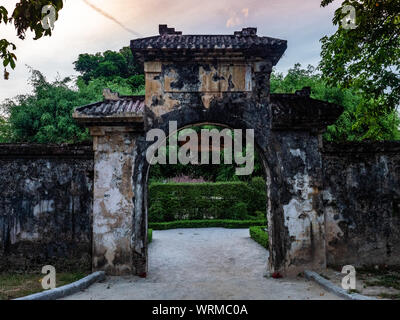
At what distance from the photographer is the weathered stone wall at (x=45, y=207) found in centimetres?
681

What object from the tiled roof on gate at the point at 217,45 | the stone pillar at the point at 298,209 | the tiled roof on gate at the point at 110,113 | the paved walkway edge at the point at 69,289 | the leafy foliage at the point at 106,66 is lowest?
the paved walkway edge at the point at 69,289

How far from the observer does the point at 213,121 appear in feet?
23.3

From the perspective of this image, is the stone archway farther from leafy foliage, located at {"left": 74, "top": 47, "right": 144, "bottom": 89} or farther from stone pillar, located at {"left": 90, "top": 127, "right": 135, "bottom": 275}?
leafy foliage, located at {"left": 74, "top": 47, "right": 144, "bottom": 89}

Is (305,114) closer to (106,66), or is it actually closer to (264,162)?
(264,162)

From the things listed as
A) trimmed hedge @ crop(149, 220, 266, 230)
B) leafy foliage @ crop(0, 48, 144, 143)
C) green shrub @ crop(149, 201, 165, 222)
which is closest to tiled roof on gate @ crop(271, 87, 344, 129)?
trimmed hedge @ crop(149, 220, 266, 230)

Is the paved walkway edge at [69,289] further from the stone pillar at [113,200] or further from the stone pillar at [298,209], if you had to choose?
the stone pillar at [298,209]

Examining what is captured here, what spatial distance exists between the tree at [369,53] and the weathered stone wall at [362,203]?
171 cm

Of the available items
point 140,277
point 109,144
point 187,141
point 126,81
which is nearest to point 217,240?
point 140,277

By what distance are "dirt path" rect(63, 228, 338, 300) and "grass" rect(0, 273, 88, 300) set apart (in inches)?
27.6

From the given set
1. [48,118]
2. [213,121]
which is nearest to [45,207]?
[213,121]

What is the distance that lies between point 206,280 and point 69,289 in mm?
2779

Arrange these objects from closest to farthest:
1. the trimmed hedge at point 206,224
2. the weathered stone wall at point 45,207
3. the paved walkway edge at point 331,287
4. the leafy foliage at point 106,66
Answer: the paved walkway edge at point 331,287 < the weathered stone wall at point 45,207 < the trimmed hedge at point 206,224 < the leafy foliage at point 106,66

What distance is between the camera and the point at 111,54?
32469 mm

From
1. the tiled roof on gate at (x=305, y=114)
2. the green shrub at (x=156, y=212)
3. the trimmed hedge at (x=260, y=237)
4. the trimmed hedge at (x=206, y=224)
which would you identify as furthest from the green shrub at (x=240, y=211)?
the tiled roof on gate at (x=305, y=114)
